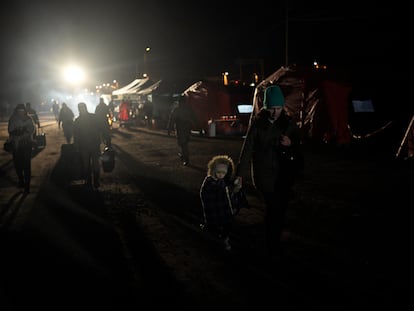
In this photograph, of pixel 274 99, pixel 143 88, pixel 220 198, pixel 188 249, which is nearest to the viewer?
pixel 274 99

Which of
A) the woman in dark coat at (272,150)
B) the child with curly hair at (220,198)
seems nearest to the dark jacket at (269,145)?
the woman in dark coat at (272,150)

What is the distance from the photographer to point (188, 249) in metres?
5.98

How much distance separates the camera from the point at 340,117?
17016mm

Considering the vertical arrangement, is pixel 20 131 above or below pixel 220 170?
above

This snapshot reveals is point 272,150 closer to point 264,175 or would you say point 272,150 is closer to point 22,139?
point 264,175

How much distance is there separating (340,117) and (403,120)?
243cm

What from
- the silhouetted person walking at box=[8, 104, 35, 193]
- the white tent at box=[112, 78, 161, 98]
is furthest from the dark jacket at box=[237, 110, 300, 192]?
the white tent at box=[112, 78, 161, 98]

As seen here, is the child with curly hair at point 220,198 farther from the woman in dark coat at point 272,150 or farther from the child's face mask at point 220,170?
the woman in dark coat at point 272,150

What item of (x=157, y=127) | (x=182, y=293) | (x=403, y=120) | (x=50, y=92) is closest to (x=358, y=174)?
(x=403, y=120)

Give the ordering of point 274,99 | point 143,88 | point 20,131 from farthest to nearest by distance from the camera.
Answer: point 143,88
point 20,131
point 274,99

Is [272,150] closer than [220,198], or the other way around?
[272,150]

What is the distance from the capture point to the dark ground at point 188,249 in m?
4.47

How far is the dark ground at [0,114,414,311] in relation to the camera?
447cm

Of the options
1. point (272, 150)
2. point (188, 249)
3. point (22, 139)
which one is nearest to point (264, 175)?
point (272, 150)
